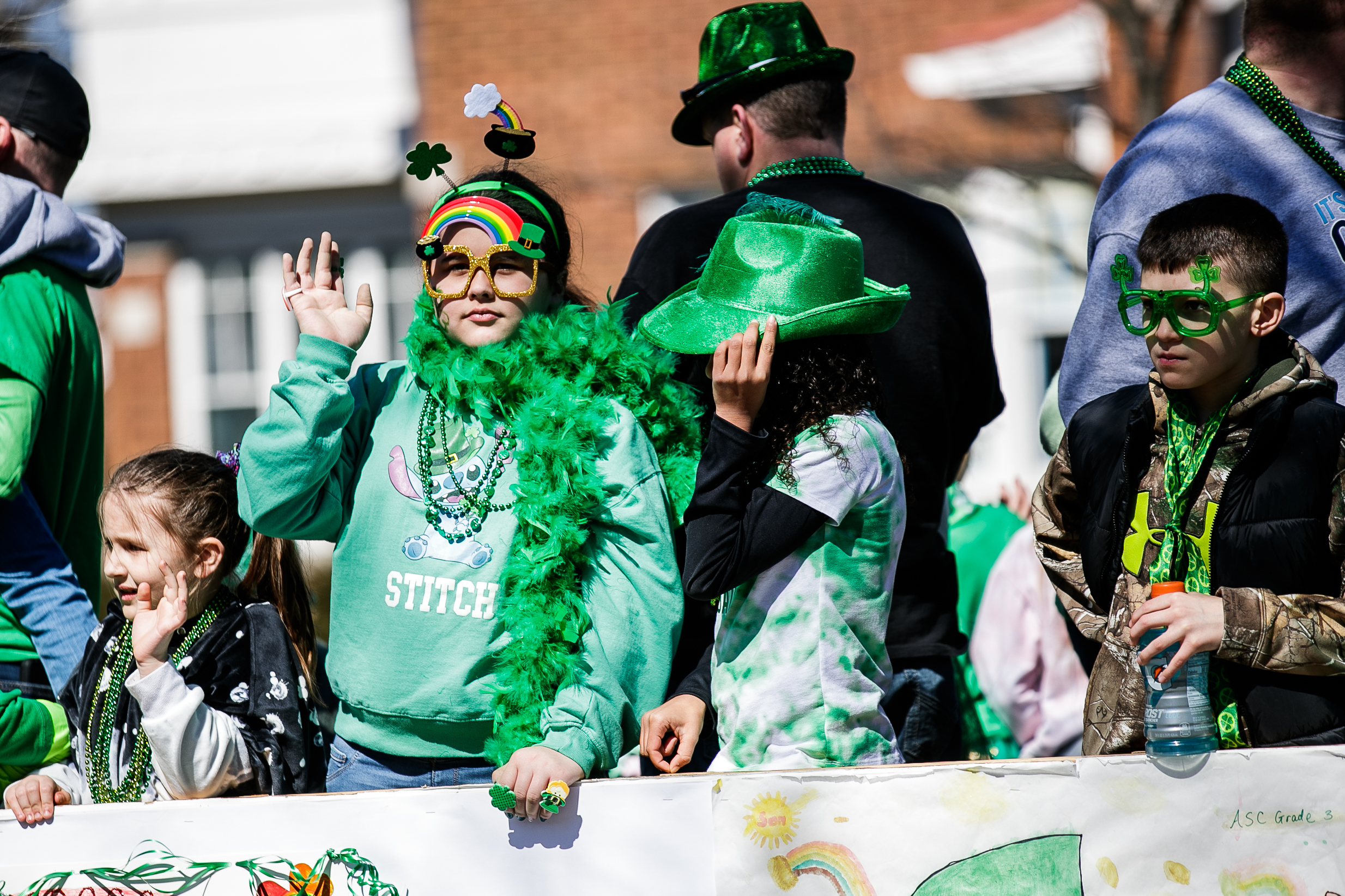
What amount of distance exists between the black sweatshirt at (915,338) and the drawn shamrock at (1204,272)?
0.74 metres

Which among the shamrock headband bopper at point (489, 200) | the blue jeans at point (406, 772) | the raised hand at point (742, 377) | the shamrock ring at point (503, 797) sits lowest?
the blue jeans at point (406, 772)

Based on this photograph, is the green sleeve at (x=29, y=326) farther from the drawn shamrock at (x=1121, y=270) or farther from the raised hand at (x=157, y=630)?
the drawn shamrock at (x=1121, y=270)

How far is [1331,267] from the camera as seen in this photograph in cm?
261

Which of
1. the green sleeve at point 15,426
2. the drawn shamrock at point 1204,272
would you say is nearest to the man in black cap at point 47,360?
the green sleeve at point 15,426

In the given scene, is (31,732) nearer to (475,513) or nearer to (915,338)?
(475,513)

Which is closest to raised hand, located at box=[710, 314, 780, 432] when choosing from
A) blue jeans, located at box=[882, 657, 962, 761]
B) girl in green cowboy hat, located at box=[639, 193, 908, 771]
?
girl in green cowboy hat, located at box=[639, 193, 908, 771]

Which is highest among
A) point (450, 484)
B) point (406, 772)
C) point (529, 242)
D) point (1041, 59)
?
point (1041, 59)

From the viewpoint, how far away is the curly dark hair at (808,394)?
2.39 metres

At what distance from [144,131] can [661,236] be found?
31.5ft

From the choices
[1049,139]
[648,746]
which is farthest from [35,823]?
[1049,139]

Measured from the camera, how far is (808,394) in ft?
8.00

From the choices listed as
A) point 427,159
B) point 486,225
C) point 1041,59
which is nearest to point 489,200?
point 486,225

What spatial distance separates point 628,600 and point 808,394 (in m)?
0.50

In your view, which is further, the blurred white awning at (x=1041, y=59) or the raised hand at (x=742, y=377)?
the blurred white awning at (x=1041, y=59)
